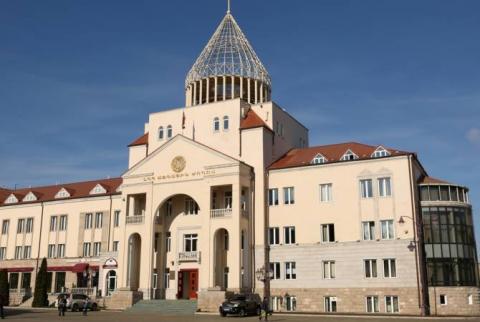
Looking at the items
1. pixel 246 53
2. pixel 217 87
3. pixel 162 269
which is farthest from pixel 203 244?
pixel 246 53

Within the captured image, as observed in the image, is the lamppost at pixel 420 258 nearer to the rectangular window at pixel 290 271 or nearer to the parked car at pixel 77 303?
the rectangular window at pixel 290 271

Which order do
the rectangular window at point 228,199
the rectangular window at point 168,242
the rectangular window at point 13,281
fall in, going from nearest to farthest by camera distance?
the rectangular window at point 228,199 < the rectangular window at point 168,242 < the rectangular window at point 13,281

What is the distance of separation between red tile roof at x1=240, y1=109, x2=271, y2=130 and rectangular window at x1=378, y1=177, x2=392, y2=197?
42.1 feet

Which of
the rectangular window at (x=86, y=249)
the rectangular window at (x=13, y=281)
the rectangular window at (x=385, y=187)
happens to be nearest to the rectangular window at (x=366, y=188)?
the rectangular window at (x=385, y=187)

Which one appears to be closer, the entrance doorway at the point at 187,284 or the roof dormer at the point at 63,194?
the entrance doorway at the point at 187,284

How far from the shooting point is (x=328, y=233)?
49.3 m

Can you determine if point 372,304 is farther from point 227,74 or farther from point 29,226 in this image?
point 29,226

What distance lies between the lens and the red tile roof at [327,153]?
50906 millimetres

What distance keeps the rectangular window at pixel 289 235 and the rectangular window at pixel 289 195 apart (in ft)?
8.20

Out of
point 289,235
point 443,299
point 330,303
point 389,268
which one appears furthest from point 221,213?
point 443,299

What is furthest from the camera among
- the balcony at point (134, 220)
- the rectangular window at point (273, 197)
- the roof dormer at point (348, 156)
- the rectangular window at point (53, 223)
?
the rectangular window at point (53, 223)

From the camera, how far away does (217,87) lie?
199 ft

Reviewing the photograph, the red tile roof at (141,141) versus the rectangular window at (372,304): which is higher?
the red tile roof at (141,141)

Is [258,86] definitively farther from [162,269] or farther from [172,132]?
[162,269]
